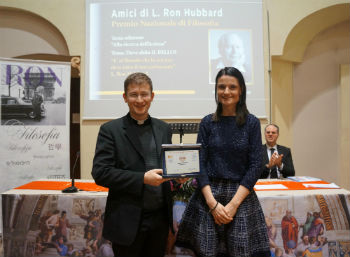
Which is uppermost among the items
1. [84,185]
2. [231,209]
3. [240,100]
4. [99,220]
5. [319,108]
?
[319,108]

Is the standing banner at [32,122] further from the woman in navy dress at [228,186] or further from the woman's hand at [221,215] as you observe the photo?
the woman's hand at [221,215]

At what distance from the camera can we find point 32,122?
3574 mm

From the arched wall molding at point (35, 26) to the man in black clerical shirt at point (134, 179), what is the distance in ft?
12.4

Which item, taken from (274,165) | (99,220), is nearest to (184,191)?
(99,220)

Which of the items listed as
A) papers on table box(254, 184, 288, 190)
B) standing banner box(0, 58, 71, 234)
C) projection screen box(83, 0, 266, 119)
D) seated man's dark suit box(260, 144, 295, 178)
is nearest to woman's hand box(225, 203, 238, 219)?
papers on table box(254, 184, 288, 190)

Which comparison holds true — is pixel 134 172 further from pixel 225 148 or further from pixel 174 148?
pixel 225 148

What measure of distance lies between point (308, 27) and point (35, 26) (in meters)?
4.68

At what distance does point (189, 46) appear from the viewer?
4.07 m

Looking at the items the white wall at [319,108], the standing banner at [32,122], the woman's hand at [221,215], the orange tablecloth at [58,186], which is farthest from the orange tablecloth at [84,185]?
the white wall at [319,108]

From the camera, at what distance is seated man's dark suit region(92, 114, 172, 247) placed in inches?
Answer: 50.3

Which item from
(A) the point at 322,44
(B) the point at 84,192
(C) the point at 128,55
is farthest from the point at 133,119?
(A) the point at 322,44

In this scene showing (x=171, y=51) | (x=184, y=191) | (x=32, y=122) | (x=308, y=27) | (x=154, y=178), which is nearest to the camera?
(x=154, y=178)

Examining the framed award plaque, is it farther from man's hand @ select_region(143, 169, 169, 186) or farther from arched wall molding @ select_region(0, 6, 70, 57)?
arched wall molding @ select_region(0, 6, 70, 57)

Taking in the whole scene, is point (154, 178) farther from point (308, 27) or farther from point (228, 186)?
point (308, 27)
